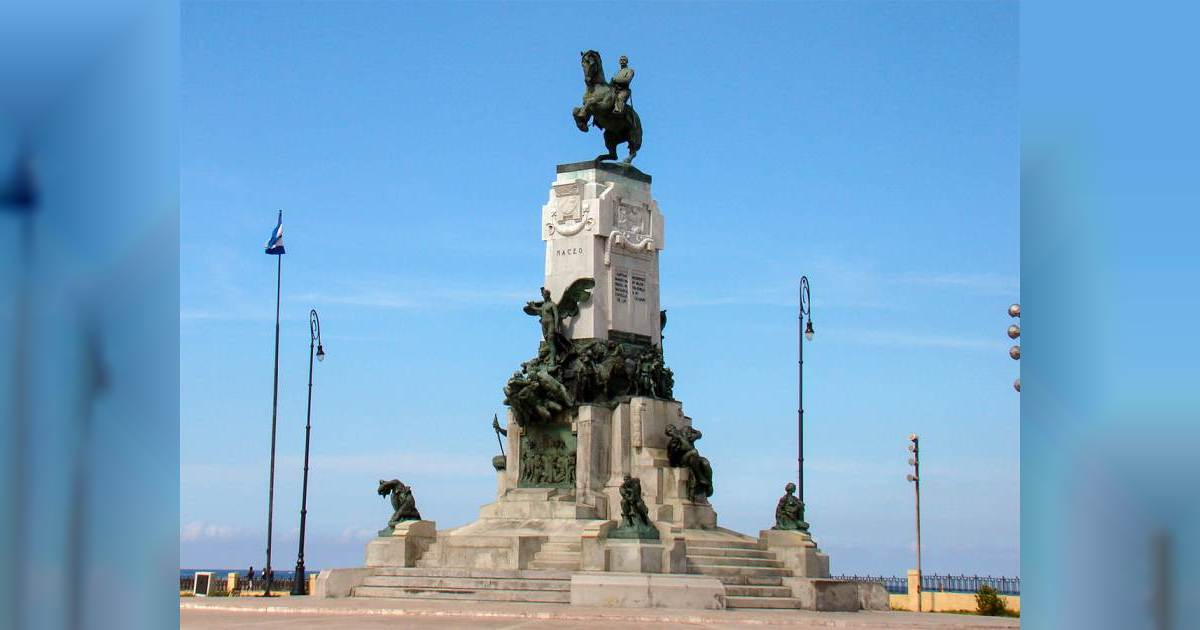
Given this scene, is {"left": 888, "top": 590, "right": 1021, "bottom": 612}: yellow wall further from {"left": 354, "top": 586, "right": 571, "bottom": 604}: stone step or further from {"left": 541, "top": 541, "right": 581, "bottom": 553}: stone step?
{"left": 354, "top": 586, "right": 571, "bottom": 604}: stone step

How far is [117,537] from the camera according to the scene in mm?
5648

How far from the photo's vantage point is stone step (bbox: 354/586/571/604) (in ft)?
87.4

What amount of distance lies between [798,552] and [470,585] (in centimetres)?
665

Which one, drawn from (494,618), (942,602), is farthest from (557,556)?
(942,602)

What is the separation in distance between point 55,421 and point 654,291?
2803 cm

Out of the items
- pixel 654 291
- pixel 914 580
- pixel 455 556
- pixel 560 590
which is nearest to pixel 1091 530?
pixel 560 590

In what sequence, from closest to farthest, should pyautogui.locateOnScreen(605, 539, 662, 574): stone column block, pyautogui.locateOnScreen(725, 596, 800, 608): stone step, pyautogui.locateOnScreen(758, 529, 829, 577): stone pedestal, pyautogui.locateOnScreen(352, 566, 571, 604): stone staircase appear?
pyautogui.locateOnScreen(352, 566, 571, 604): stone staircase
pyautogui.locateOnScreen(725, 596, 800, 608): stone step
pyautogui.locateOnScreen(605, 539, 662, 574): stone column block
pyautogui.locateOnScreen(758, 529, 829, 577): stone pedestal

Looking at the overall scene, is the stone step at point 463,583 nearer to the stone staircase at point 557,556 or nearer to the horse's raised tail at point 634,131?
the stone staircase at point 557,556

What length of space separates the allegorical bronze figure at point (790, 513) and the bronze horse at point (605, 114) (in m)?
8.19

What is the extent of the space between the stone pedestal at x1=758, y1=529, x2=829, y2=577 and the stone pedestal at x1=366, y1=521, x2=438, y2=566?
270 inches

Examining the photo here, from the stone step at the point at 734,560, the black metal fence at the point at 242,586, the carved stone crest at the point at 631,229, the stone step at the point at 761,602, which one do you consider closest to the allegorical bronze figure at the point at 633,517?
the stone step at the point at 734,560

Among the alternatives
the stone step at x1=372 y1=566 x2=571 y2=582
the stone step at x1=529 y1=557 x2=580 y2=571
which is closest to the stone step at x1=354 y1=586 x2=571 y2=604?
the stone step at x1=372 y1=566 x2=571 y2=582

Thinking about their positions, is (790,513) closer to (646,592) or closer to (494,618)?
(646,592)

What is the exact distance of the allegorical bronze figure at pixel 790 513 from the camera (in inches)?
1222
